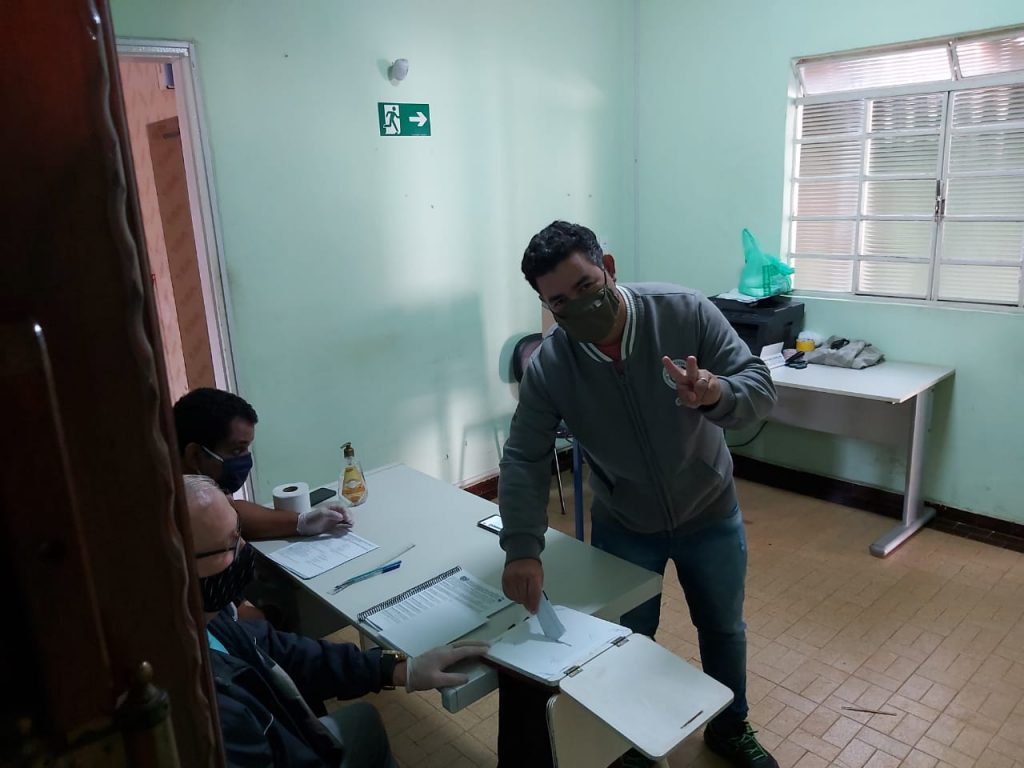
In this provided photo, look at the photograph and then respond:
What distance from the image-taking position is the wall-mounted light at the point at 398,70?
3.19 meters

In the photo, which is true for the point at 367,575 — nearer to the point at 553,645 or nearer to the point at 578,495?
the point at 553,645

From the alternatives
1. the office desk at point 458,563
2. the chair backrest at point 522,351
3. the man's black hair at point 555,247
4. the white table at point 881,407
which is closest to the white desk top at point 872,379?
the white table at point 881,407

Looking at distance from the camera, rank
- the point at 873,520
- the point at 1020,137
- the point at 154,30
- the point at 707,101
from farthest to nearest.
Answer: the point at 707,101 → the point at 873,520 → the point at 1020,137 → the point at 154,30

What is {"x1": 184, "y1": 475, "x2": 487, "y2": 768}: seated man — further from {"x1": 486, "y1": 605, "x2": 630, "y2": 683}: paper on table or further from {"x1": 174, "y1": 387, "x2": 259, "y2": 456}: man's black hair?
{"x1": 174, "y1": 387, "x2": 259, "y2": 456}: man's black hair

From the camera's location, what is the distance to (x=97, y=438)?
1.16 ft

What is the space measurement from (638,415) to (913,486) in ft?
7.64

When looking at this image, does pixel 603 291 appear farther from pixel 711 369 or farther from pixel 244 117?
pixel 244 117

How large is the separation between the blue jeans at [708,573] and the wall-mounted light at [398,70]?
2.25 metres

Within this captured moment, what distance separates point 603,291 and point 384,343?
6.49 ft

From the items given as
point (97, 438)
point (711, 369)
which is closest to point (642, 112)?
point (711, 369)

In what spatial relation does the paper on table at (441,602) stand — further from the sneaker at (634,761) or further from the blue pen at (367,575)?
the sneaker at (634,761)

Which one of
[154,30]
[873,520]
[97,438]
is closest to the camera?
[97,438]

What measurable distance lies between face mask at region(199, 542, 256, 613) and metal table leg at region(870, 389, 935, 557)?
2.80m

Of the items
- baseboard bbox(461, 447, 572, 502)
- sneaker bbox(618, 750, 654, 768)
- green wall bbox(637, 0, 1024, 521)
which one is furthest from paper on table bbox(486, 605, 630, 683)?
green wall bbox(637, 0, 1024, 521)
